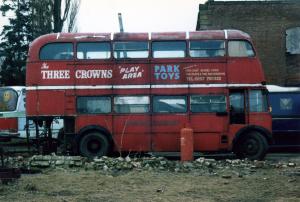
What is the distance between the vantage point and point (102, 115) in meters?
17.2

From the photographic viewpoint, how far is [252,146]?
680 inches

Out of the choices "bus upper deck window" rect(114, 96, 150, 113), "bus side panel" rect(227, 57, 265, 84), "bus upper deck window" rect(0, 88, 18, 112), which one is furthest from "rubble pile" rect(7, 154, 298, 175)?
"bus upper deck window" rect(0, 88, 18, 112)

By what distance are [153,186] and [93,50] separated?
302 inches

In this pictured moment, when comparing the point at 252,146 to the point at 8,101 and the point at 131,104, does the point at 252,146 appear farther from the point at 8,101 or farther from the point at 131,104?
the point at 8,101

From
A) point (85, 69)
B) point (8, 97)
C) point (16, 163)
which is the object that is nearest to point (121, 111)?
point (85, 69)

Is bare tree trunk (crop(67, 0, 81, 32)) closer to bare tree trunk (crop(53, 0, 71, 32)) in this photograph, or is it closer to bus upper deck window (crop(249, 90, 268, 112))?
bare tree trunk (crop(53, 0, 71, 32))

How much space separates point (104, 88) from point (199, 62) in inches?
120

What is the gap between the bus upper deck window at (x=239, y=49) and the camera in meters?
17.4

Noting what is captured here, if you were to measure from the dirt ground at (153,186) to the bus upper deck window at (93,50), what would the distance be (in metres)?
5.06

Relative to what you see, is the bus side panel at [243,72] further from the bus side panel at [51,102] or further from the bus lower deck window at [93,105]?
the bus side panel at [51,102]

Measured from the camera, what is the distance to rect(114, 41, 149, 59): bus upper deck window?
1745cm

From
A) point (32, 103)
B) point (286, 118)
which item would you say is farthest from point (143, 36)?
point (286, 118)

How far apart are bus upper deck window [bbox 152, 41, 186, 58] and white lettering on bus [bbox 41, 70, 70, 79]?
2.77 m

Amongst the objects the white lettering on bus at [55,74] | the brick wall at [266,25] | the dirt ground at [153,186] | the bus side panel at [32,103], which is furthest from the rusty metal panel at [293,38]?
the dirt ground at [153,186]
